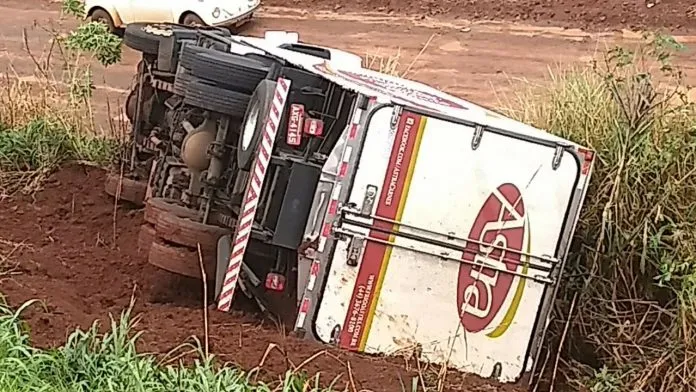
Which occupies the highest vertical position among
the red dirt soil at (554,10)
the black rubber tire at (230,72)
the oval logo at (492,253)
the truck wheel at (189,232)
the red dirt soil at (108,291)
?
the red dirt soil at (554,10)

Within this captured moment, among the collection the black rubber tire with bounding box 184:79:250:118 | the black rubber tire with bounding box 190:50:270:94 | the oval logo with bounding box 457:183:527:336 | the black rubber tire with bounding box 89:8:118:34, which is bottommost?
the oval logo with bounding box 457:183:527:336

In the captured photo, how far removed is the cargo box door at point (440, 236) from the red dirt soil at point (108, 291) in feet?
0.86

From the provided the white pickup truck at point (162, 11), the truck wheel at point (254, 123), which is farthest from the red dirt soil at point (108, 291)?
the white pickup truck at point (162, 11)

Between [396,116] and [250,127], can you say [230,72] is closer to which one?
[250,127]

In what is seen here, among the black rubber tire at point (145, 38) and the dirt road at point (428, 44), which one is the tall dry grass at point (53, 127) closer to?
the black rubber tire at point (145, 38)

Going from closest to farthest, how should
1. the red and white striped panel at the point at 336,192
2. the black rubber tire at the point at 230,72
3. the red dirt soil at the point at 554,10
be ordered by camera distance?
1. the red and white striped panel at the point at 336,192
2. the black rubber tire at the point at 230,72
3. the red dirt soil at the point at 554,10

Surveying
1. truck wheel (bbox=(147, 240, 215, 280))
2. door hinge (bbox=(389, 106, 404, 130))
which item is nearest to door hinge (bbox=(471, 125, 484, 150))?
door hinge (bbox=(389, 106, 404, 130))

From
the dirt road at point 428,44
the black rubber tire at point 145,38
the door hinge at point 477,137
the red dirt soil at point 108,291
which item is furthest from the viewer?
the dirt road at point 428,44

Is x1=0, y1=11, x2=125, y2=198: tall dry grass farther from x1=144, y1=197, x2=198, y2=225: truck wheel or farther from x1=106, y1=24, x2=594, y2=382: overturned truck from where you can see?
x1=106, y1=24, x2=594, y2=382: overturned truck

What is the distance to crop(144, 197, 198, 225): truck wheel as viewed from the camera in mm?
7128

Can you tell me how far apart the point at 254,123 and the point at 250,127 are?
Result: 0.13 feet

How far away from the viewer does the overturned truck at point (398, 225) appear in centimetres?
633

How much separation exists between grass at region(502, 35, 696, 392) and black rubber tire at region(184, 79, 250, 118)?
2.17 metres

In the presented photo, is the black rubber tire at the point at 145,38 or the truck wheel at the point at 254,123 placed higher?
the black rubber tire at the point at 145,38
